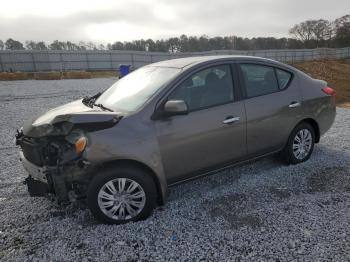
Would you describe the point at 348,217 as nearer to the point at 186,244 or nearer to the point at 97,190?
the point at 186,244

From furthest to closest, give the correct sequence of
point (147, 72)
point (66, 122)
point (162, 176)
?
point (147, 72), point (162, 176), point (66, 122)

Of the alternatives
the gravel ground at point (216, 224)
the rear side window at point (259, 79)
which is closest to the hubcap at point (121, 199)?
the gravel ground at point (216, 224)

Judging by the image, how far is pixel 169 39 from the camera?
79250 millimetres

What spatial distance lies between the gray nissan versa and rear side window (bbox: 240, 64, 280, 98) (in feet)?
0.05

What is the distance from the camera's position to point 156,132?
3322mm

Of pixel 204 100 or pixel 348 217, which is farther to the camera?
pixel 204 100

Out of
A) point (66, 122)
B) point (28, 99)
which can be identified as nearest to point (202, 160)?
point (66, 122)

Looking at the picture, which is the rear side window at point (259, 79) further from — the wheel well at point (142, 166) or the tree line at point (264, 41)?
the tree line at point (264, 41)

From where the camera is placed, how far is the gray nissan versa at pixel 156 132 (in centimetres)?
319

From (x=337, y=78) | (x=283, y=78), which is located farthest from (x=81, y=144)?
(x=337, y=78)

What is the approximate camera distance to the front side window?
3.62 metres

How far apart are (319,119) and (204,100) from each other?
2.26 m

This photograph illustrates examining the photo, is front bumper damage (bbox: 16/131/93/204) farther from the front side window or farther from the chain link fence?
the chain link fence

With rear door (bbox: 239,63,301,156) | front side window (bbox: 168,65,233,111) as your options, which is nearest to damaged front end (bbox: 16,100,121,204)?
front side window (bbox: 168,65,233,111)
